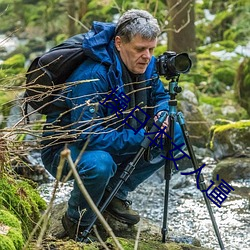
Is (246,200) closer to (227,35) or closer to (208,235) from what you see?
(208,235)

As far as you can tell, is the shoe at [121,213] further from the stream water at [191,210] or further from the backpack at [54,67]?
the backpack at [54,67]

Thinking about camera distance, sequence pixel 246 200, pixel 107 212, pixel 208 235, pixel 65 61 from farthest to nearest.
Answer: pixel 246 200, pixel 208 235, pixel 107 212, pixel 65 61

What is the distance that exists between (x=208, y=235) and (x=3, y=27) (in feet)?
34.8

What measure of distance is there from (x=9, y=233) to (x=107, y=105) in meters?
1.14

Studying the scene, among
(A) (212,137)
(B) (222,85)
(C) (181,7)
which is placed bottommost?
(B) (222,85)

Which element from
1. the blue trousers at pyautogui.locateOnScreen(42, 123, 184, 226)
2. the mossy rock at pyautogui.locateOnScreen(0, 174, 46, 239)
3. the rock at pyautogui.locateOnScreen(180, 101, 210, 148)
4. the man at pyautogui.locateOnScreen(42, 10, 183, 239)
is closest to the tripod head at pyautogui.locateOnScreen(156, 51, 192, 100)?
the man at pyautogui.locateOnScreen(42, 10, 183, 239)

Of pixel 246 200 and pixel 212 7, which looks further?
pixel 212 7

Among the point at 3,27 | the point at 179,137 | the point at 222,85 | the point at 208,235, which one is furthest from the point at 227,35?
the point at 179,137

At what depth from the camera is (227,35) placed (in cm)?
1280

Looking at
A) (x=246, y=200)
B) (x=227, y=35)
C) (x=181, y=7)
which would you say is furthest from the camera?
(x=227, y=35)

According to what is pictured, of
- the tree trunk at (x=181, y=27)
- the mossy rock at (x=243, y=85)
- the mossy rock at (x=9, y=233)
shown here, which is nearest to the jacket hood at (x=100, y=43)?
the mossy rock at (x=9, y=233)

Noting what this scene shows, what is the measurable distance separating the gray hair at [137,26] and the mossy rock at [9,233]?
1249 millimetres

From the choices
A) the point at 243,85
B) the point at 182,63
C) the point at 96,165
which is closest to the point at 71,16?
the point at 243,85

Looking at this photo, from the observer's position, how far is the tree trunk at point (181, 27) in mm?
9914
